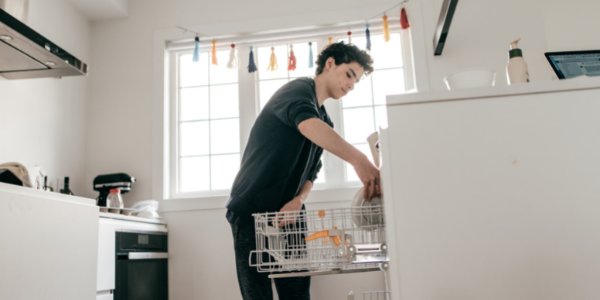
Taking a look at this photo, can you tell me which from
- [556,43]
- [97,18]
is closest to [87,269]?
[97,18]

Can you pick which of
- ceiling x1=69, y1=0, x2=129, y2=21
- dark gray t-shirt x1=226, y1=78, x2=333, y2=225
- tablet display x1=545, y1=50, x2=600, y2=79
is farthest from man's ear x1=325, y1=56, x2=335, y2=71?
ceiling x1=69, y1=0, x2=129, y2=21

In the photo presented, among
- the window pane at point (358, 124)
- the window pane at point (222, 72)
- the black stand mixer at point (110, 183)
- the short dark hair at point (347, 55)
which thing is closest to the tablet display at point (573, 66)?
the short dark hair at point (347, 55)

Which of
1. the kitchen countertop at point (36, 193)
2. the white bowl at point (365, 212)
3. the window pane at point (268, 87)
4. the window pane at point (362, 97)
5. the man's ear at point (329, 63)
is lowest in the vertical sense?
the white bowl at point (365, 212)

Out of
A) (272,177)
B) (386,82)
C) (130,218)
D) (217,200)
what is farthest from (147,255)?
(386,82)

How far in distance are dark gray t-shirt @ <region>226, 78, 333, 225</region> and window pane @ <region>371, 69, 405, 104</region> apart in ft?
4.76

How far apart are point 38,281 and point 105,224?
2.18 feet

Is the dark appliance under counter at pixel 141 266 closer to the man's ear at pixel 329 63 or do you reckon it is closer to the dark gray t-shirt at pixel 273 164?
the dark gray t-shirt at pixel 273 164

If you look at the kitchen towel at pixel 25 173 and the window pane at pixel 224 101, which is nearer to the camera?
the kitchen towel at pixel 25 173

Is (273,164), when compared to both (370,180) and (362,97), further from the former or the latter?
(362,97)

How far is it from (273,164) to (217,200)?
1362 millimetres

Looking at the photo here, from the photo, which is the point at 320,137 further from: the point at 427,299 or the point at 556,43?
the point at 556,43

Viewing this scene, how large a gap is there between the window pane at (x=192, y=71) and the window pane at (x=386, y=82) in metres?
1.21

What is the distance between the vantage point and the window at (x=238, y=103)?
10.00 ft

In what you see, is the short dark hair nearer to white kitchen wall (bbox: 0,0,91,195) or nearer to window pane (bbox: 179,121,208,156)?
window pane (bbox: 179,121,208,156)
